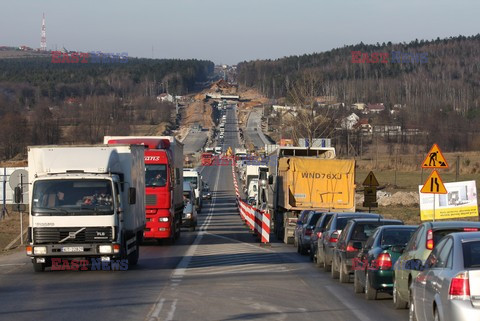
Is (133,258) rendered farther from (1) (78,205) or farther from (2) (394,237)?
(2) (394,237)

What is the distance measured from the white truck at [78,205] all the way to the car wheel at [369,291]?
668cm

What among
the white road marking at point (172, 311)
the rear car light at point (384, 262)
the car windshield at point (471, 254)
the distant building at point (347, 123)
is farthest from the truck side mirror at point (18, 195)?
the distant building at point (347, 123)

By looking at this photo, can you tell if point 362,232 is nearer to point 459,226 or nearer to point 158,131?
point 459,226

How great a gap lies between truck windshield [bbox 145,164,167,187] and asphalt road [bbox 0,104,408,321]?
366cm

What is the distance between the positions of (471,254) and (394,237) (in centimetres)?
651

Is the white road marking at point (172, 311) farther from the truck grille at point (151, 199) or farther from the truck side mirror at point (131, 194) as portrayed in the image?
the truck grille at point (151, 199)

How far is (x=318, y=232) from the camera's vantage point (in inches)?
1011

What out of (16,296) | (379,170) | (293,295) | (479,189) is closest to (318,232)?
(293,295)

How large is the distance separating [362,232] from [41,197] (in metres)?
7.36

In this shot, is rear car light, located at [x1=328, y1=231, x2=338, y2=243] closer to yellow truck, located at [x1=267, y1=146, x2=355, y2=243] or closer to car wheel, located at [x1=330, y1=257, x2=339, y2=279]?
car wheel, located at [x1=330, y1=257, x2=339, y2=279]

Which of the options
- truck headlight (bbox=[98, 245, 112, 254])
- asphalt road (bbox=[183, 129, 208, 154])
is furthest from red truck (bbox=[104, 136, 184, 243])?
asphalt road (bbox=[183, 129, 208, 154])

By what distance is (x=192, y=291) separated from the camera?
58.0 feet

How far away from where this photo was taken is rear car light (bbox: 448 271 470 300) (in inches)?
380

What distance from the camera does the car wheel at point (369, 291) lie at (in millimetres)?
16312
